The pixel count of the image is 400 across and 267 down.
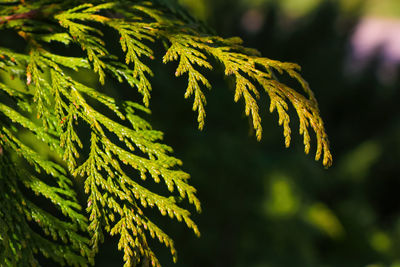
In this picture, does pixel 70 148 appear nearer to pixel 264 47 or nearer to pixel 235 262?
pixel 235 262

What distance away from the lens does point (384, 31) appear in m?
25.3

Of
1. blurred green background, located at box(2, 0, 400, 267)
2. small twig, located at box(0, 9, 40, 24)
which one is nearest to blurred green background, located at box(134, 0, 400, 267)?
blurred green background, located at box(2, 0, 400, 267)

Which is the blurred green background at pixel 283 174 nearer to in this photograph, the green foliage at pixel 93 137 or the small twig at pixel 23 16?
the small twig at pixel 23 16

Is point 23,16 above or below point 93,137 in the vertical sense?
above

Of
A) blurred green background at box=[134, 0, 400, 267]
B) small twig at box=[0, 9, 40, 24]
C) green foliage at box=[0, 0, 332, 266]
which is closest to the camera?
green foliage at box=[0, 0, 332, 266]

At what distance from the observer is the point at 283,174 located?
7715 millimetres

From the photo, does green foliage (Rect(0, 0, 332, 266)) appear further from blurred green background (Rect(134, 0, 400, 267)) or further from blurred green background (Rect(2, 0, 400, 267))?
blurred green background (Rect(134, 0, 400, 267))

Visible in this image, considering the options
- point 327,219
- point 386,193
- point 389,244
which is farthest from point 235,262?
point 386,193

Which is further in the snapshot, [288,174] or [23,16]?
[288,174]

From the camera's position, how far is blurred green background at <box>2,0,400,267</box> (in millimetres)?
6199

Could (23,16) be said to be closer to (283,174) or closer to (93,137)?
(93,137)

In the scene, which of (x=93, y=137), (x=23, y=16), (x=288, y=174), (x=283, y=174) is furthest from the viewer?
(x=288, y=174)

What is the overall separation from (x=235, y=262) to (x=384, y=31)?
23777mm

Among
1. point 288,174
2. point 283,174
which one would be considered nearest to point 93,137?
point 283,174
